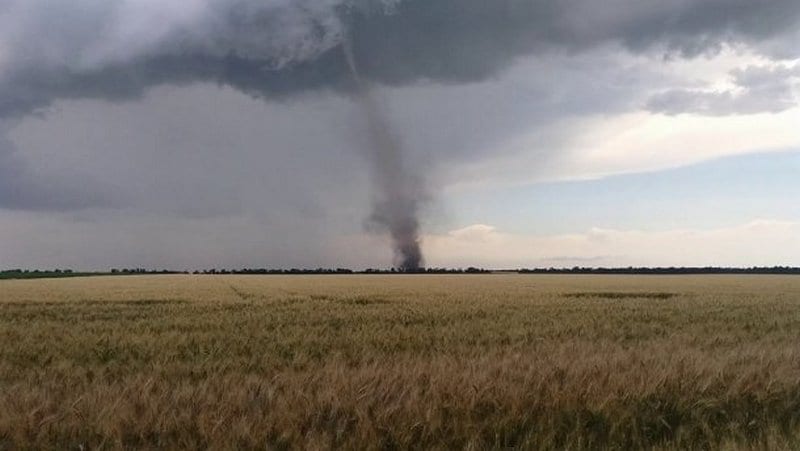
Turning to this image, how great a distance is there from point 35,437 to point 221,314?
11.2 metres

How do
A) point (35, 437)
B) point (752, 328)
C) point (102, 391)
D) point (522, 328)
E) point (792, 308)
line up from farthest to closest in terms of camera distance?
point (792, 308), point (752, 328), point (522, 328), point (102, 391), point (35, 437)

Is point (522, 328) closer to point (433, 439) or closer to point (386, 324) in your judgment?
point (386, 324)

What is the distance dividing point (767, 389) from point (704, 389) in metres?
0.75

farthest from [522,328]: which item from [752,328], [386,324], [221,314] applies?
[221,314]

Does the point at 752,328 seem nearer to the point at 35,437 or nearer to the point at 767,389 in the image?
the point at 767,389

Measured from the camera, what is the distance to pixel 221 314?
15.6 metres

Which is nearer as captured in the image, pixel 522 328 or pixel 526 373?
pixel 526 373

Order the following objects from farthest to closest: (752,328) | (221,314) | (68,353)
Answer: (221,314), (752,328), (68,353)

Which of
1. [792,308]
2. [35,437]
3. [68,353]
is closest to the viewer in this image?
[35,437]

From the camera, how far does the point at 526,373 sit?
21.5 ft

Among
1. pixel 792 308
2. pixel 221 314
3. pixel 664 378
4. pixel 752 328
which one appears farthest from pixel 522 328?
pixel 792 308

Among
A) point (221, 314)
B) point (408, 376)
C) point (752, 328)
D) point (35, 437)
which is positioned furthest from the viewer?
point (221, 314)

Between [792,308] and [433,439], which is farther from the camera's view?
[792,308]

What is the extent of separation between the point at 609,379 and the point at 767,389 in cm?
159
